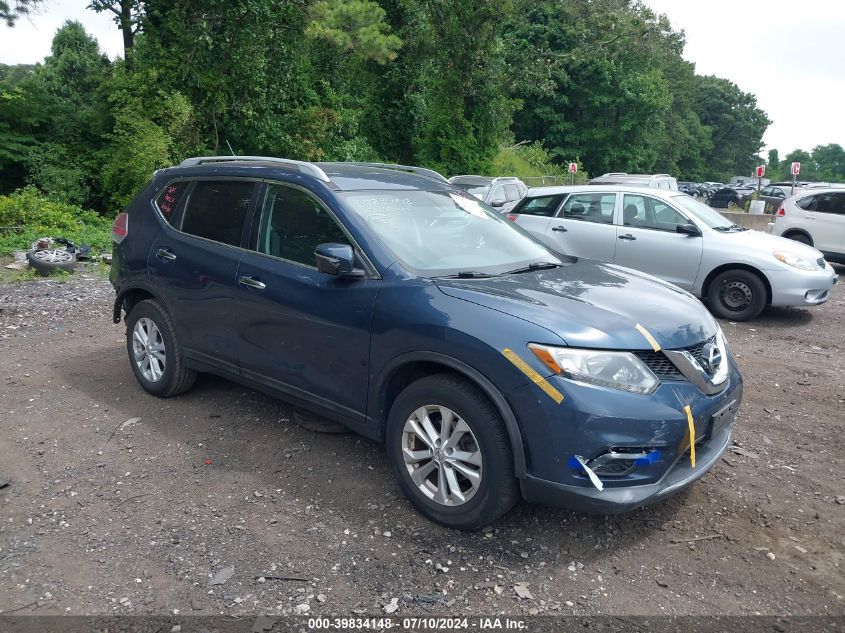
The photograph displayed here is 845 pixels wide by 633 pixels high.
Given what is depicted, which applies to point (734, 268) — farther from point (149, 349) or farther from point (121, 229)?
point (121, 229)

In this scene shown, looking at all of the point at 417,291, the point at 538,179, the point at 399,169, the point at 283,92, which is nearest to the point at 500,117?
the point at 538,179

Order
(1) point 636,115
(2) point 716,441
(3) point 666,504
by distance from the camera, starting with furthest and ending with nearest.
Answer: (1) point 636,115, (3) point 666,504, (2) point 716,441

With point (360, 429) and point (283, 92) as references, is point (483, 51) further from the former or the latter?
point (360, 429)

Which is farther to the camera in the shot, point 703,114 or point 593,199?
point 703,114

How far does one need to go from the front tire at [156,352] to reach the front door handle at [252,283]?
3.19 ft

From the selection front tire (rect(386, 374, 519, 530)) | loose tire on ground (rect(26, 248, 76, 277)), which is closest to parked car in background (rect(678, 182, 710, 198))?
loose tire on ground (rect(26, 248, 76, 277))

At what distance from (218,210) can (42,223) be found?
420 inches

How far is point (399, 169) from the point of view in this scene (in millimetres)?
5352

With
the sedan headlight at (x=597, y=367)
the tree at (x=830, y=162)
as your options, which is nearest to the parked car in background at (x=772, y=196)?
the sedan headlight at (x=597, y=367)

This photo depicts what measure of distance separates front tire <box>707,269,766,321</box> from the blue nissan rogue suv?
16.0 ft

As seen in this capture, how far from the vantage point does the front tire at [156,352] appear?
16.9 feet

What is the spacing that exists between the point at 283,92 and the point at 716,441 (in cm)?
1772

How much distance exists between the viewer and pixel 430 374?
12.0ft

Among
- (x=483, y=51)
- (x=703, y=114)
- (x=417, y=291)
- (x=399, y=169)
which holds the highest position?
(x=703, y=114)
